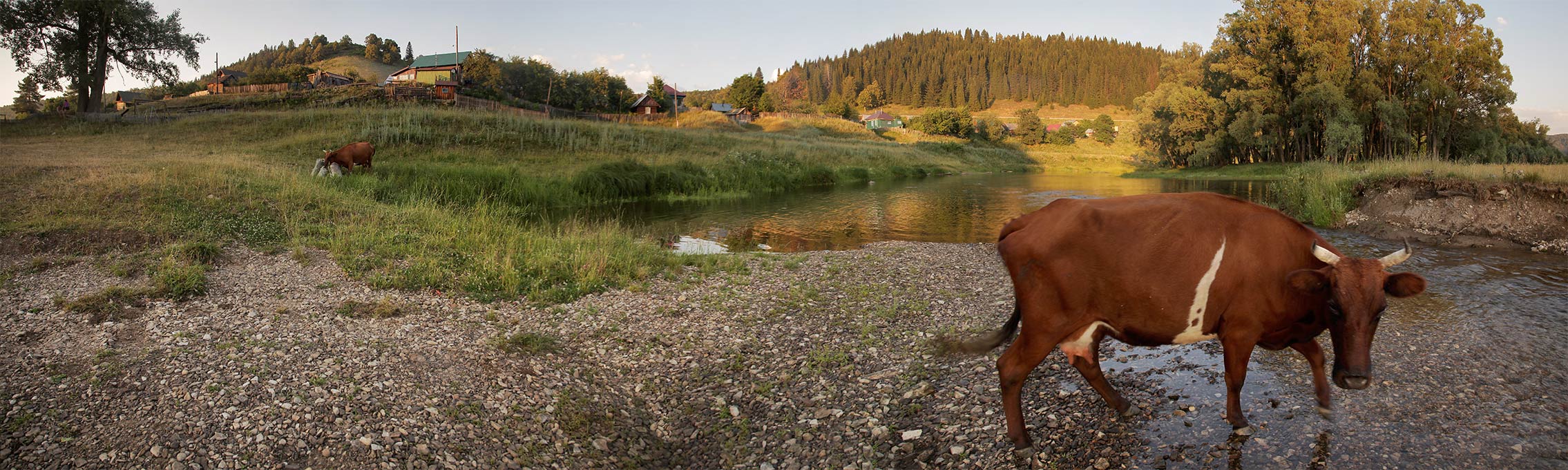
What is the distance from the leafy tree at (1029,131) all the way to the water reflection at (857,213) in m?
73.6

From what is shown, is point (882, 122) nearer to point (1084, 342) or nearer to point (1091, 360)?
point (1091, 360)

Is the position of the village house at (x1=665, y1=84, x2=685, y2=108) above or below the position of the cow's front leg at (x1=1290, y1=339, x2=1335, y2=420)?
above

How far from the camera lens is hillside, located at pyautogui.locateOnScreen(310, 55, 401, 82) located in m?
126

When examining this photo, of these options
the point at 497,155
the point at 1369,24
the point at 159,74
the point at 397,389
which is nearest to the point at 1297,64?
the point at 1369,24

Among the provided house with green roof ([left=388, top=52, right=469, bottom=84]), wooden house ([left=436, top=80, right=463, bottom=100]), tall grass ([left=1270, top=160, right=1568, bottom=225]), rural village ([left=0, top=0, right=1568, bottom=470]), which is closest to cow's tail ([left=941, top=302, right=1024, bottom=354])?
rural village ([left=0, top=0, right=1568, bottom=470])

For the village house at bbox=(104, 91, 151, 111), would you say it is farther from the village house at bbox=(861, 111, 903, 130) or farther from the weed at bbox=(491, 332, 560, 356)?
the village house at bbox=(861, 111, 903, 130)

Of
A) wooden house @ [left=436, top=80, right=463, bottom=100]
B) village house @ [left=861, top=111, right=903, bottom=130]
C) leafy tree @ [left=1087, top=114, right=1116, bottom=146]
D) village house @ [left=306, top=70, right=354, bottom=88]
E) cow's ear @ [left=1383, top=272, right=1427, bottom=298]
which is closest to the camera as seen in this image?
cow's ear @ [left=1383, top=272, right=1427, bottom=298]

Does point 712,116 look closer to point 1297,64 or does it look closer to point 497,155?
point 497,155

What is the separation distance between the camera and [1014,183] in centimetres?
5012

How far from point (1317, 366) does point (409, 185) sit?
26.1 m

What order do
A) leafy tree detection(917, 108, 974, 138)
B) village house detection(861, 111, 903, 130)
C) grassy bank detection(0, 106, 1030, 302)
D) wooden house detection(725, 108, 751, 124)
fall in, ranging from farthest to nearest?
1. village house detection(861, 111, 903, 130)
2. leafy tree detection(917, 108, 974, 138)
3. wooden house detection(725, 108, 751, 124)
4. grassy bank detection(0, 106, 1030, 302)

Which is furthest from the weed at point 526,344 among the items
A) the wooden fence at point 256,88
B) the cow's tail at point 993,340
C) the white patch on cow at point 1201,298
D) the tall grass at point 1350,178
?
the wooden fence at point 256,88

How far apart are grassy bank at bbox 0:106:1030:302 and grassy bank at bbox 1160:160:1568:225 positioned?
16644mm

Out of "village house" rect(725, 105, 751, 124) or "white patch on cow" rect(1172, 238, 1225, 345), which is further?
"village house" rect(725, 105, 751, 124)
